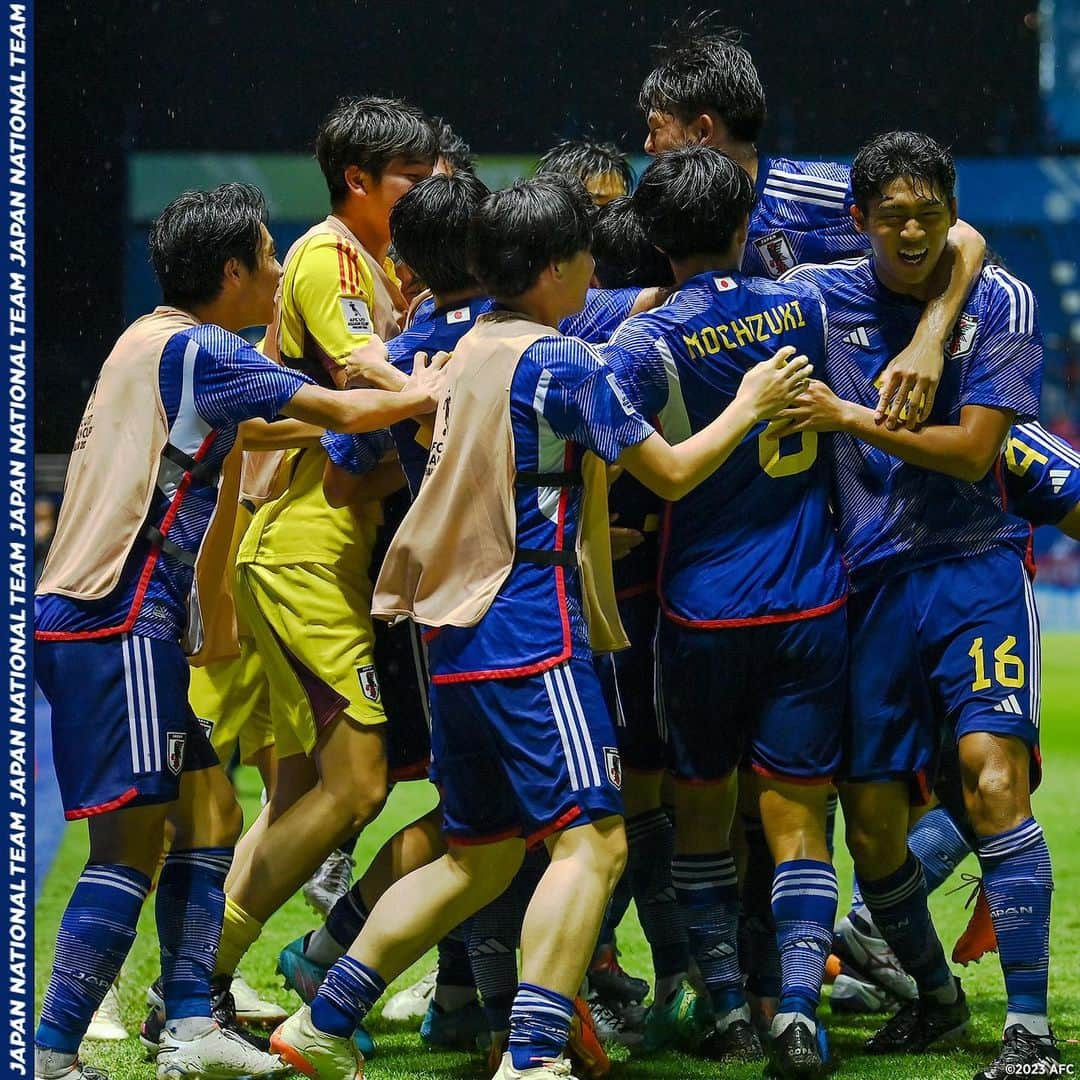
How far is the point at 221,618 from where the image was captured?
386 cm

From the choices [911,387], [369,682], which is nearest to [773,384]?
[911,387]

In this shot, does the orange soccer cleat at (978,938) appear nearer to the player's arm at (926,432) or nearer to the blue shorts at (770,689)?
the blue shorts at (770,689)

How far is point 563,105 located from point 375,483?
7.22 m

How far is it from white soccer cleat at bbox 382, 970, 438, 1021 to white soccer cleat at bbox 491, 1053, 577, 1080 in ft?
4.30

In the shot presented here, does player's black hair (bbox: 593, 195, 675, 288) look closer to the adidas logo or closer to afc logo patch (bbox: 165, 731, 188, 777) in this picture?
the adidas logo

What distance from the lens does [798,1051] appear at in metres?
3.41

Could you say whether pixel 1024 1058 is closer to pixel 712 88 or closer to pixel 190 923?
pixel 190 923

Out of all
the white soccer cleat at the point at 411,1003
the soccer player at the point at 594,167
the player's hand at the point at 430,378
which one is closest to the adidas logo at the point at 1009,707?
the player's hand at the point at 430,378

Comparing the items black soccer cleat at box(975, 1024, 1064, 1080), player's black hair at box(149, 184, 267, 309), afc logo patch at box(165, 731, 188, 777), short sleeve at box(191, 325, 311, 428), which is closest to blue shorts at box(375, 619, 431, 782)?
afc logo patch at box(165, 731, 188, 777)

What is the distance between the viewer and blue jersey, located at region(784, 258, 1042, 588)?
3639mm

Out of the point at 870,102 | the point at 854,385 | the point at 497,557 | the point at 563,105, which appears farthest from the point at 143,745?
the point at 870,102

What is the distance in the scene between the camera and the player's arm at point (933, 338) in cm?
354

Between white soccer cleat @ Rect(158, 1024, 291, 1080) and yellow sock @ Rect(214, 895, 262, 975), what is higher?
yellow sock @ Rect(214, 895, 262, 975)

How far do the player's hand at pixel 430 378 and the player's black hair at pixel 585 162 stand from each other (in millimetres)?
1370
